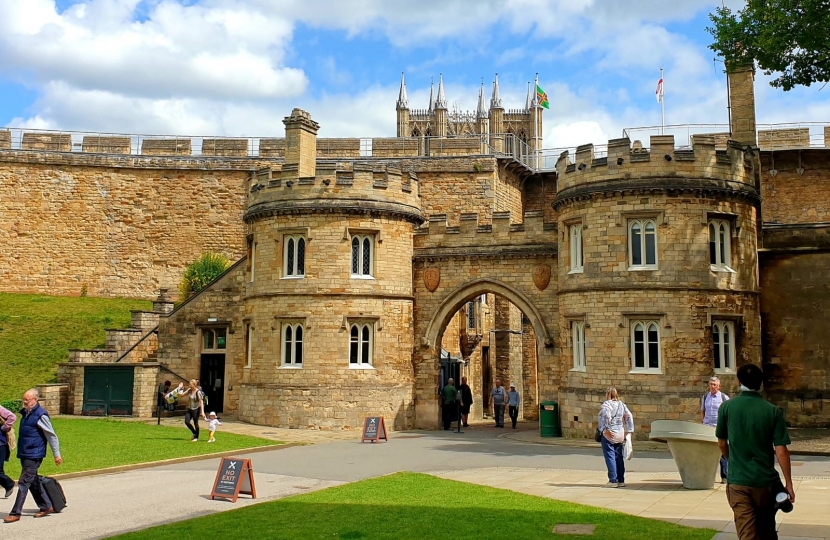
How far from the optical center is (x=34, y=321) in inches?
1247

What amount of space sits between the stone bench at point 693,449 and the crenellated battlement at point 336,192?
13.7 meters

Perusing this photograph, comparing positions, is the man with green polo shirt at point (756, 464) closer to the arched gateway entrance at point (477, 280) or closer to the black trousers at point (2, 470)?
the black trousers at point (2, 470)

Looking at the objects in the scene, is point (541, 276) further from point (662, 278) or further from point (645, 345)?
point (645, 345)

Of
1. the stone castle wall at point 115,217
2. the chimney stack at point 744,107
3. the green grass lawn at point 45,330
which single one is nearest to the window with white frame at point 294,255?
the green grass lawn at point 45,330

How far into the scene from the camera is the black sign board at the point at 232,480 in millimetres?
11969

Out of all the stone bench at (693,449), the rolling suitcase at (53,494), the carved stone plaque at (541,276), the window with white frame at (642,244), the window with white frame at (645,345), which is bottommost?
the rolling suitcase at (53,494)

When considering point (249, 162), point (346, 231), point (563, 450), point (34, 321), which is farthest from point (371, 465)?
point (249, 162)

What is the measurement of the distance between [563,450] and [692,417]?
352cm

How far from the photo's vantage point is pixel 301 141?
2652 centimetres

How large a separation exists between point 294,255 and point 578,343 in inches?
359

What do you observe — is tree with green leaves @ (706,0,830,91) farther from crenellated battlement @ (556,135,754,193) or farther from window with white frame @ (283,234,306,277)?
window with white frame @ (283,234,306,277)

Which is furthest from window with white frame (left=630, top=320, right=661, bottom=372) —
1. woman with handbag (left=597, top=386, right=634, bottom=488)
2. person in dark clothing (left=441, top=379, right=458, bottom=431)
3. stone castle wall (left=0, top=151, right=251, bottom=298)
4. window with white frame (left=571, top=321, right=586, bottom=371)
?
stone castle wall (left=0, top=151, right=251, bottom=298)

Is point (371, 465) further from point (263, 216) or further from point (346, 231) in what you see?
point (263, 216)

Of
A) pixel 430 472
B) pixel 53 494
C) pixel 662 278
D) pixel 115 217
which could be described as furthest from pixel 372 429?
pixel 115 217
